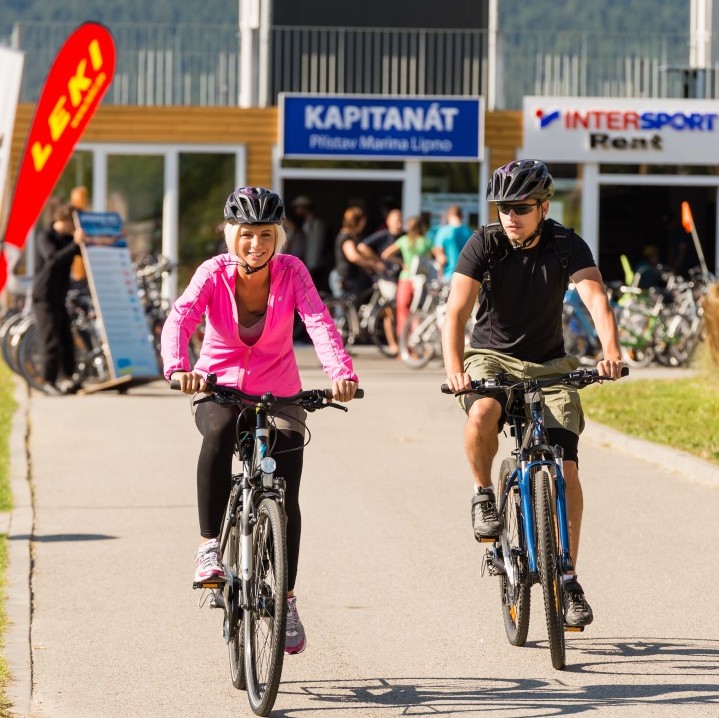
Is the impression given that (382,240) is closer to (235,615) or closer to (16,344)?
A: (16,344)

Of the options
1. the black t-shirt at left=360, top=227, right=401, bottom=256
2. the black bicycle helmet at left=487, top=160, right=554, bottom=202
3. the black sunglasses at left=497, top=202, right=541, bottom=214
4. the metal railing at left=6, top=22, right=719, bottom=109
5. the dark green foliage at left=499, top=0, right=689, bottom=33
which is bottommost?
the black sunglasses at left=497, top=202, right=541, bottom=214

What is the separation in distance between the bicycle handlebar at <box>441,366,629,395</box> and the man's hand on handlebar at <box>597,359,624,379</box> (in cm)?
2

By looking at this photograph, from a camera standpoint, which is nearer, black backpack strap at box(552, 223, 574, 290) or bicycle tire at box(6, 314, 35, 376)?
black backpack strap at box(552, 223, 574, 290)

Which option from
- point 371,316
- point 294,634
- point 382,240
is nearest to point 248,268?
point 294,634

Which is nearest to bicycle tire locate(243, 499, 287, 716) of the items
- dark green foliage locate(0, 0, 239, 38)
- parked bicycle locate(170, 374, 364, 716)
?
parked bicycle locate(170, 374, 364, 716)

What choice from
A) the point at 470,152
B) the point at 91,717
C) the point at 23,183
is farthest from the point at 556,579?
the point at 470,152

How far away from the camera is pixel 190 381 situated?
5.60 m

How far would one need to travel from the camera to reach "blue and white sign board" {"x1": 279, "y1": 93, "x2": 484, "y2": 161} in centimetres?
2630

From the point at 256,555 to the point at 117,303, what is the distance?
1241 centimetres

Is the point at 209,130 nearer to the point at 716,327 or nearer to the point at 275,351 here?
the point at 716,327

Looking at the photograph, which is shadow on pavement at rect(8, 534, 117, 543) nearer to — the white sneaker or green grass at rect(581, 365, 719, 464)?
the white sneaker

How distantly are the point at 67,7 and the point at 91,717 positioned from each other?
3058cm

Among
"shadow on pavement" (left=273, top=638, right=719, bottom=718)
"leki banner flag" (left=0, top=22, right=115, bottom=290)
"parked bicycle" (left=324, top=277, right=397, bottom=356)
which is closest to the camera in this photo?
"shadow on pavement" (left=273, top=638, right=719, bottom=718)

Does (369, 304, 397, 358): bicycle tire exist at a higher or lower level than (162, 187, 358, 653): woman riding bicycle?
higher
